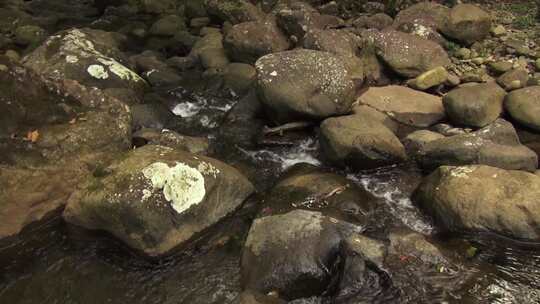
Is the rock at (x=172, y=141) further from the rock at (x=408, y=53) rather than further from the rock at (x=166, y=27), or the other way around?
the rock at (x=166, y=27)

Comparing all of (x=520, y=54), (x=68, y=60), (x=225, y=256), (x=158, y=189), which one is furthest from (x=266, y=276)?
(x=520, y=54)

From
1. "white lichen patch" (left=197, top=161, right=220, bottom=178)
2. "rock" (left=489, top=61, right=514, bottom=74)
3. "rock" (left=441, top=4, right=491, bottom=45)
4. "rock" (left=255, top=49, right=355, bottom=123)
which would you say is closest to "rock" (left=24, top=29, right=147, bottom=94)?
"rock" (left=255, top=49, right=355, bottom=123)

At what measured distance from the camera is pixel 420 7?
12.0 m

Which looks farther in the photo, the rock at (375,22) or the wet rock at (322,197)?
the rock at (375,22)

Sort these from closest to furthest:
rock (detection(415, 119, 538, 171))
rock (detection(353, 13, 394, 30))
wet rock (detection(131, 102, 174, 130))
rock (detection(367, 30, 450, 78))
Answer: rock (detection(415, 119, 538, 171)), wet rock (detection(131, 102, 174, 130)), rock (detection(367, 30, 450, 78)), rock (detection(353, 13, 394, 30))

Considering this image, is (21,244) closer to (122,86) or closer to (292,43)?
(122,86)

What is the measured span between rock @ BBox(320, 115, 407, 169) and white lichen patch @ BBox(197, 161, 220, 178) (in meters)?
2.01

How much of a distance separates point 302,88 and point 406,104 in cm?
225

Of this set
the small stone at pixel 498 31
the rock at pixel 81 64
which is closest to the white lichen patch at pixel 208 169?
the rock at pixel 81 64

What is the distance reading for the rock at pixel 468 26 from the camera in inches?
440

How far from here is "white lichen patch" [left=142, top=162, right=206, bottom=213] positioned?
6277 mm

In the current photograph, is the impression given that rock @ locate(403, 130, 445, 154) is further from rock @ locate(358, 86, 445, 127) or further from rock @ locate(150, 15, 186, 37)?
rock @ locate(150, 15, 186, 37)

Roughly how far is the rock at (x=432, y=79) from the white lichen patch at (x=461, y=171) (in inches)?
133

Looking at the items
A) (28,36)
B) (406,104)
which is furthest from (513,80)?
(28,36)
